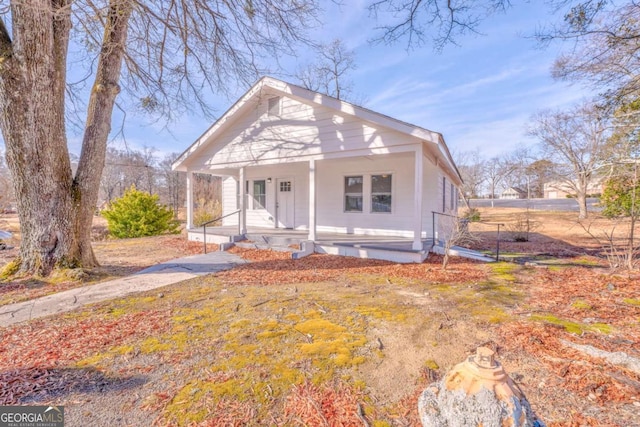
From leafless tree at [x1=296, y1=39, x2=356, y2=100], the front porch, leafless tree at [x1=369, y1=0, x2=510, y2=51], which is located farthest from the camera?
Answer: leafless tree at [x1=296, y1=39, x2=356, y2=100]

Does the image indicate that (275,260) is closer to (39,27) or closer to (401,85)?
(39,27)


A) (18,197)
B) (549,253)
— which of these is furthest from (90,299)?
(549,253)

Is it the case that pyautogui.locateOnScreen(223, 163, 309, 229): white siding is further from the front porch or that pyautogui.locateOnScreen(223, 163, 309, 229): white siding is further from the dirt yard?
the dirt yard

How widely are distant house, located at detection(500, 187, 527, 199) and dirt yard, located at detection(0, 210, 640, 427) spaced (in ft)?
247

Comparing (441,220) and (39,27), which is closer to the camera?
(39,27)

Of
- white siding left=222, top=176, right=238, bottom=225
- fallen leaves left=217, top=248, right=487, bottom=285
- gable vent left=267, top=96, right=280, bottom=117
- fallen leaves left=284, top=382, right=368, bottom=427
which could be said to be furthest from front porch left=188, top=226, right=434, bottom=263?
fallen leaves left=284, top=382, right=368, bottom=427

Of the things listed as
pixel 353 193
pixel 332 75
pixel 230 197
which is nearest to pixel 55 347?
pixel 353 193

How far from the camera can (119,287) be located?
5062 millimetres

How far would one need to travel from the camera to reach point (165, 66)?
23.1ft

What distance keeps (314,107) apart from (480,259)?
20.6ft

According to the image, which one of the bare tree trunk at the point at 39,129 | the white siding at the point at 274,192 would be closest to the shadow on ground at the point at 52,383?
the bare tree trunk at the point at 39,129

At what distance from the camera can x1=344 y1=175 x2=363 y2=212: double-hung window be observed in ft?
32.6

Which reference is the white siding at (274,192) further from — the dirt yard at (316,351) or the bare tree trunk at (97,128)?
the dirt yard at (316,351)

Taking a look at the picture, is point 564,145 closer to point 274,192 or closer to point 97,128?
point 274,192
